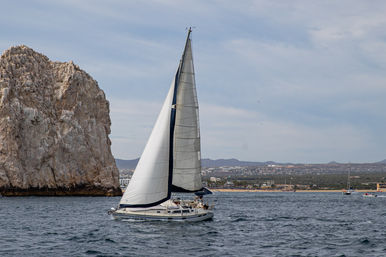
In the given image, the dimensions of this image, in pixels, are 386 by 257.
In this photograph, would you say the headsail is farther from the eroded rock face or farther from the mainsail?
the eroded rock face

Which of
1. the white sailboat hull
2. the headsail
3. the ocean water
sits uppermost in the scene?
the headsail

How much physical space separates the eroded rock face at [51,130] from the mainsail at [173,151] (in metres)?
62.6

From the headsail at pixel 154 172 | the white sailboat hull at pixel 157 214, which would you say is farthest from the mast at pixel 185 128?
the white sailboat hull at pixel 157 214

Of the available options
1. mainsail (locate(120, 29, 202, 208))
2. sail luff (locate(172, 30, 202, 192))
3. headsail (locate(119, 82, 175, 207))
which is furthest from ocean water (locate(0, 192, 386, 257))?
sail luff (locate(172, 30, 202, 192))

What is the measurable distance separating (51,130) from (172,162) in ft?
229

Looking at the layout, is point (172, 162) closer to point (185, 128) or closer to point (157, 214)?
point (185, 128)

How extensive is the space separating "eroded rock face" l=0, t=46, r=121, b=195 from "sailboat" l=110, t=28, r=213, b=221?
6251cm

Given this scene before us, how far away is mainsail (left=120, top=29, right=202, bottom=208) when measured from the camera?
43956 millimetres

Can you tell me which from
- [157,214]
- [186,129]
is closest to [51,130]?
[186,129]

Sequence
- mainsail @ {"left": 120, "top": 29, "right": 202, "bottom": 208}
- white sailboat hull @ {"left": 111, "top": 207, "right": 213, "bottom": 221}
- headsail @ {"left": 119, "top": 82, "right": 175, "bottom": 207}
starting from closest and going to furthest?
1. headsail @ {"left": 119, "top": 82, "right": 175, "bottom": 207}
2. mainsail @ {"left": 120, "top": 29, "right": 202, "bottom": 208}
3. white sailboat hull @ {"left": 111, "top": 207, "right": 213, "bottom": 221}

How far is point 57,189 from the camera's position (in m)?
108

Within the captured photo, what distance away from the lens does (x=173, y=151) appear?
153ft

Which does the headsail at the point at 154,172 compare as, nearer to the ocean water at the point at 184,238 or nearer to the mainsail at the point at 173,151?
the mainsail at the point at 173,151

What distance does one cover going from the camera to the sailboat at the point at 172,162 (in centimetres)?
4400
